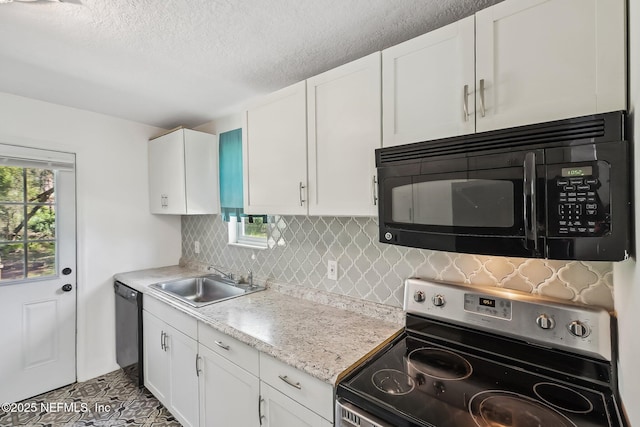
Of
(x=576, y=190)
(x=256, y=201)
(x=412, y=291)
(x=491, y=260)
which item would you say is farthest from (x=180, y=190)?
(x=576, y=190)

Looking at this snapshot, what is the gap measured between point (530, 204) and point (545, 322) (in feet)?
1.82

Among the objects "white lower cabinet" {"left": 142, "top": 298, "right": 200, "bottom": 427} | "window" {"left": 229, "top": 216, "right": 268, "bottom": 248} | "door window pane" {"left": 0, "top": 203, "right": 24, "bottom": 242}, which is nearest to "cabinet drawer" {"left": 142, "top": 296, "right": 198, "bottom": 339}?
"white lower cabinet" {"left": 142, "top": 298, "right": 200, "bottom": 427}

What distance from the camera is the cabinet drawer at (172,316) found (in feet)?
5.88

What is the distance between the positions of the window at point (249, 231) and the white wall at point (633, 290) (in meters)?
2.00

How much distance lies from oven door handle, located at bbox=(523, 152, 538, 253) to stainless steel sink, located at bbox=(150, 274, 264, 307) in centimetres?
183

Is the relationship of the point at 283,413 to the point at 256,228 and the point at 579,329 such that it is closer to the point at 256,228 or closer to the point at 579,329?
the point at 579,329

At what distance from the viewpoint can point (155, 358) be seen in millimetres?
2195

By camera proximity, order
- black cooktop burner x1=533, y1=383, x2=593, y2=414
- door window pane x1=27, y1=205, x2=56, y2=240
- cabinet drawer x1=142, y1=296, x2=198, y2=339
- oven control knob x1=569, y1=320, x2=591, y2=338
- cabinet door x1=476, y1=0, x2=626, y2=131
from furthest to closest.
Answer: door window pane x1=27, y1=205, x2=56, y2=240 → cabinet drawer x1=142, y1=296, x2=198, y2=339 → oven control knob x1=569, y1=320, x2=591, y2=338 → black cooktop burner x1=533, y1=383, x2=593, y2=414 → cabinet door x1=476, y1=0, x2=626, y2=131

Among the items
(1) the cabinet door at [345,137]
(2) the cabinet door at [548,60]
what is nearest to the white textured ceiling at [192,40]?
(1) the cabinet door at [345,137]

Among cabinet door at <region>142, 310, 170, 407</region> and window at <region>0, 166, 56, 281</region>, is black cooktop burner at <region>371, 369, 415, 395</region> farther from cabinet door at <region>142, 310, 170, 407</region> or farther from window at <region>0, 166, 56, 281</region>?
window at <region>0, 166, 56, 281</region>

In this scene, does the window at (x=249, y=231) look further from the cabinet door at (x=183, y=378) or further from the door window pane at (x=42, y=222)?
the door window pane at (x=42, y=222)

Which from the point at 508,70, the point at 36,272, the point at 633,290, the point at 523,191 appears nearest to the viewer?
the point at 633,290

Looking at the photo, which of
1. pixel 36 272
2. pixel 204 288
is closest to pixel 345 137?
pixel 204 288

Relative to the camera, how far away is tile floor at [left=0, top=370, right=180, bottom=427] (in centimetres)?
208
